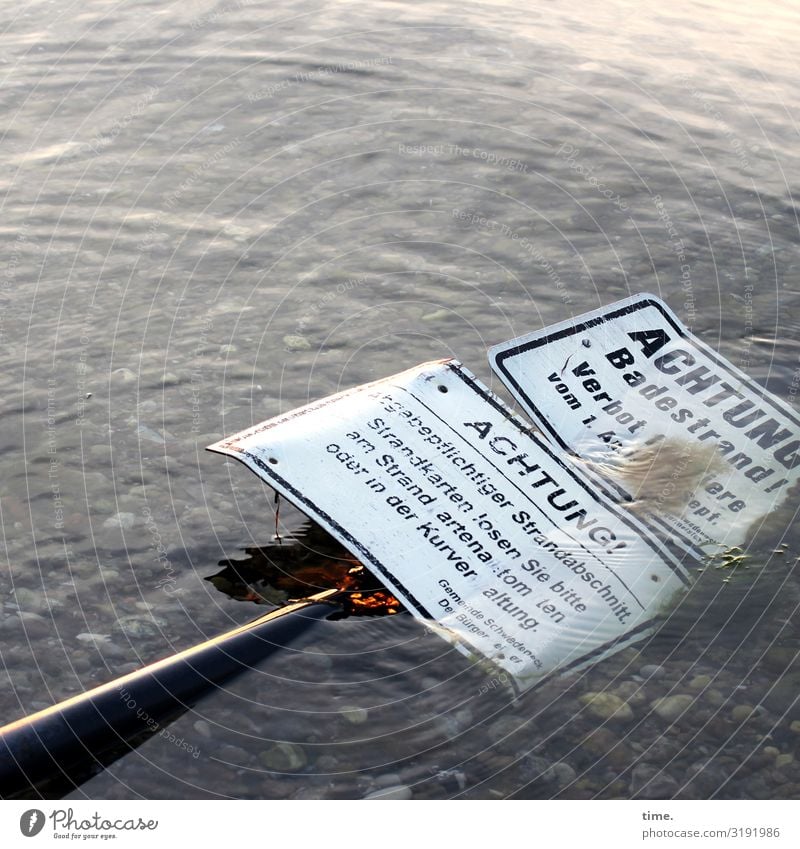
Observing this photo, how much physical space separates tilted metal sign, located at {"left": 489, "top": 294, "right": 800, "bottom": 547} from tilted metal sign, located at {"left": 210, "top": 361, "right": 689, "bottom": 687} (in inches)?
9.0

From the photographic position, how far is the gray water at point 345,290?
3736 mm

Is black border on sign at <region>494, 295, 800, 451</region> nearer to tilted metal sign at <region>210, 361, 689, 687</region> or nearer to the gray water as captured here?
tilted metal sign at <region>210, 361, 689, 687</region>

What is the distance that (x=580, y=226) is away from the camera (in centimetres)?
688

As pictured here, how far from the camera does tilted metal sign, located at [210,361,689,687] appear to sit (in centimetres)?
403

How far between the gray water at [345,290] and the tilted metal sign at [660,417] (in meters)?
0.29

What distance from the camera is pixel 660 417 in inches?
195

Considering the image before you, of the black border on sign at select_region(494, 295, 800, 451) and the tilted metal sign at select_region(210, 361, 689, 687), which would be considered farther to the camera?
the black border on sign at select_region(494, 295, 800, 451)

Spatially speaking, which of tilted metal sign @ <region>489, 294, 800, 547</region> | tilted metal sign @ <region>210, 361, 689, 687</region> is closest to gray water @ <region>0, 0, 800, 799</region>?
tilted metal sign @ <region>210, 361, 689, 687</region>

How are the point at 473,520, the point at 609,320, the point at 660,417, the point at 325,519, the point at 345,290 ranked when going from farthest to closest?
the point at 345,290 → the point at 609,320 → the point at 660,417 → the point at 473,520 → the point at 325,519

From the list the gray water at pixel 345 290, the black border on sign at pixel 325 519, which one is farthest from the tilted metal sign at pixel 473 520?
the gray water at pixel 345 290

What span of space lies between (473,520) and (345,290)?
2327 millimetres

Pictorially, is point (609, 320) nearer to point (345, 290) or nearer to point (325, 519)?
point (345, 290)

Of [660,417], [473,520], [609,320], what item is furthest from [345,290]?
[473,520]

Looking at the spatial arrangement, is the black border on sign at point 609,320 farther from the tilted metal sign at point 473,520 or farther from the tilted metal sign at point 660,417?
the tilted metal sign at point 473,520
